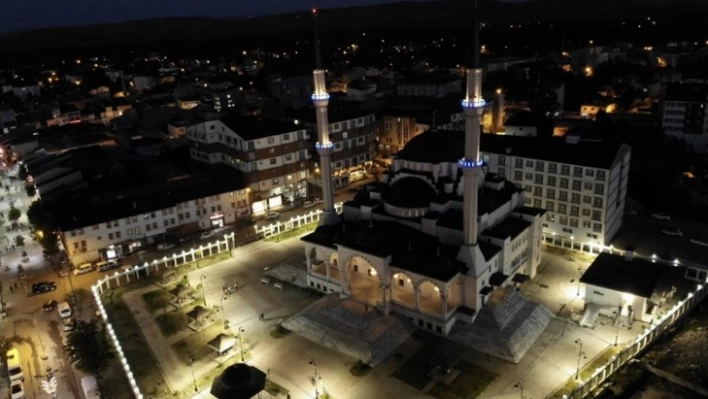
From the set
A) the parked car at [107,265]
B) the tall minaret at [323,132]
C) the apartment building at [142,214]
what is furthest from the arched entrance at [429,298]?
the parked car at [107,265]

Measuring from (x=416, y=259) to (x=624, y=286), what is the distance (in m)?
17.2

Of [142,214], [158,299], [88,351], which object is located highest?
[142,214]

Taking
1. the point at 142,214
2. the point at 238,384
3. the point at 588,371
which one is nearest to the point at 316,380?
the point at 238,384

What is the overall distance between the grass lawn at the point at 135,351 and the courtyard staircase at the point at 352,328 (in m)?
11.1

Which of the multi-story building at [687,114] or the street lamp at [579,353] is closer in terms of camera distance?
the street lamp at [579,353]

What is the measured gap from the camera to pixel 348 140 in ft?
269

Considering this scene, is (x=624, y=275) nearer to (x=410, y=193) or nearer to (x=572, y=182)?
(x=572, y=182)

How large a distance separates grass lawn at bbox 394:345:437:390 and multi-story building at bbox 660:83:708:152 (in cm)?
7456

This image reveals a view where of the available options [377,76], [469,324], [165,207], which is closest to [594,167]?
[469,324]

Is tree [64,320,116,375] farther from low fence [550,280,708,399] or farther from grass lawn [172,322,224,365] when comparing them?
low fence [550,280,708,399]

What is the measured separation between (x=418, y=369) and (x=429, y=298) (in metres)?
8.54

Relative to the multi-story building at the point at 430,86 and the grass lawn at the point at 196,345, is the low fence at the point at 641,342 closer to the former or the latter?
the grass lawn at the point at 196,345

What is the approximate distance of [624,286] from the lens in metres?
43.9

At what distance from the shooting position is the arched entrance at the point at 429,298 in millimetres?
44594
